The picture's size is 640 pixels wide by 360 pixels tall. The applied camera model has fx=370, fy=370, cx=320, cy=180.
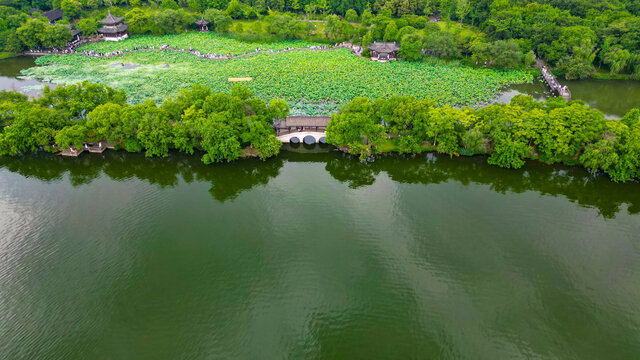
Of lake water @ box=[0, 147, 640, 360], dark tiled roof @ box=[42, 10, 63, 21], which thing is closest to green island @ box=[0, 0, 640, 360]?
lake water @ box=[0, 147, 640, 360]

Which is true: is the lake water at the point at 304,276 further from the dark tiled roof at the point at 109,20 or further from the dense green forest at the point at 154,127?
the dark tiled roof at the point at 109,20

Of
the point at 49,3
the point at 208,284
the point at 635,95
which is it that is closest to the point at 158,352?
the point at 208,284

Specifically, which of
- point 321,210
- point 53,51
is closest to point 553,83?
point 321,210

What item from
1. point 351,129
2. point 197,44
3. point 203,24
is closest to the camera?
point 351,129

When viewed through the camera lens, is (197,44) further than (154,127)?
Yes

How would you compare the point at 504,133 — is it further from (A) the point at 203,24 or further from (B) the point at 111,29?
(B) the point at 111,29

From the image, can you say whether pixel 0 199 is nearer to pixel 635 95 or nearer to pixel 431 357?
pixel 431 357

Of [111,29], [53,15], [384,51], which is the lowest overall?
[384,51]
